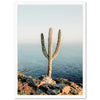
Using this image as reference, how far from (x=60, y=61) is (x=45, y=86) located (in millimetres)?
800

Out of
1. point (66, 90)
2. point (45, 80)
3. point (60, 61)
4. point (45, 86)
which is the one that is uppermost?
point (60, 61)

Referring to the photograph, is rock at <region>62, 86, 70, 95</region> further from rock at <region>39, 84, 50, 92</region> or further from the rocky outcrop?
rock at <region>39, 84, 50, 92</region>

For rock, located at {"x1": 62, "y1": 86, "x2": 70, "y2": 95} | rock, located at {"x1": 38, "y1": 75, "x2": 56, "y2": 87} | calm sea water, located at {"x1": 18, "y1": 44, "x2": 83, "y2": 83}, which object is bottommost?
rock, located at {"x1": 62, "y1": 86, "x2": 70, "y2": 95}

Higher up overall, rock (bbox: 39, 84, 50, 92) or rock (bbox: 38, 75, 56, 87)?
rock (bbox: 38, 75, 56, 87)

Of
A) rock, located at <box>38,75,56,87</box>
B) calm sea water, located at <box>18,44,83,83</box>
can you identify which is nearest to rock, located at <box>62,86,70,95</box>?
calm sea water, located at <box>18,44,83,83</box>

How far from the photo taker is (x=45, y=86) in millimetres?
4539

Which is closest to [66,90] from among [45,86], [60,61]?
[45,86]

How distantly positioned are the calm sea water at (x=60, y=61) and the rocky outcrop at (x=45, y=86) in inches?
5.4

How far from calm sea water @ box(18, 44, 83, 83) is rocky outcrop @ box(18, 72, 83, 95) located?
136 millimetres

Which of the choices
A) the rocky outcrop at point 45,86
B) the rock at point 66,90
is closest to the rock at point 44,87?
the rocky outcrop at point 45,86

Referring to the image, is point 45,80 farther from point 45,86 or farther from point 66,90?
point 66,90

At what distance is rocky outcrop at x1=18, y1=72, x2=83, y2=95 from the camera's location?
14.5 feet

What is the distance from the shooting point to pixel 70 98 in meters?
4.38
